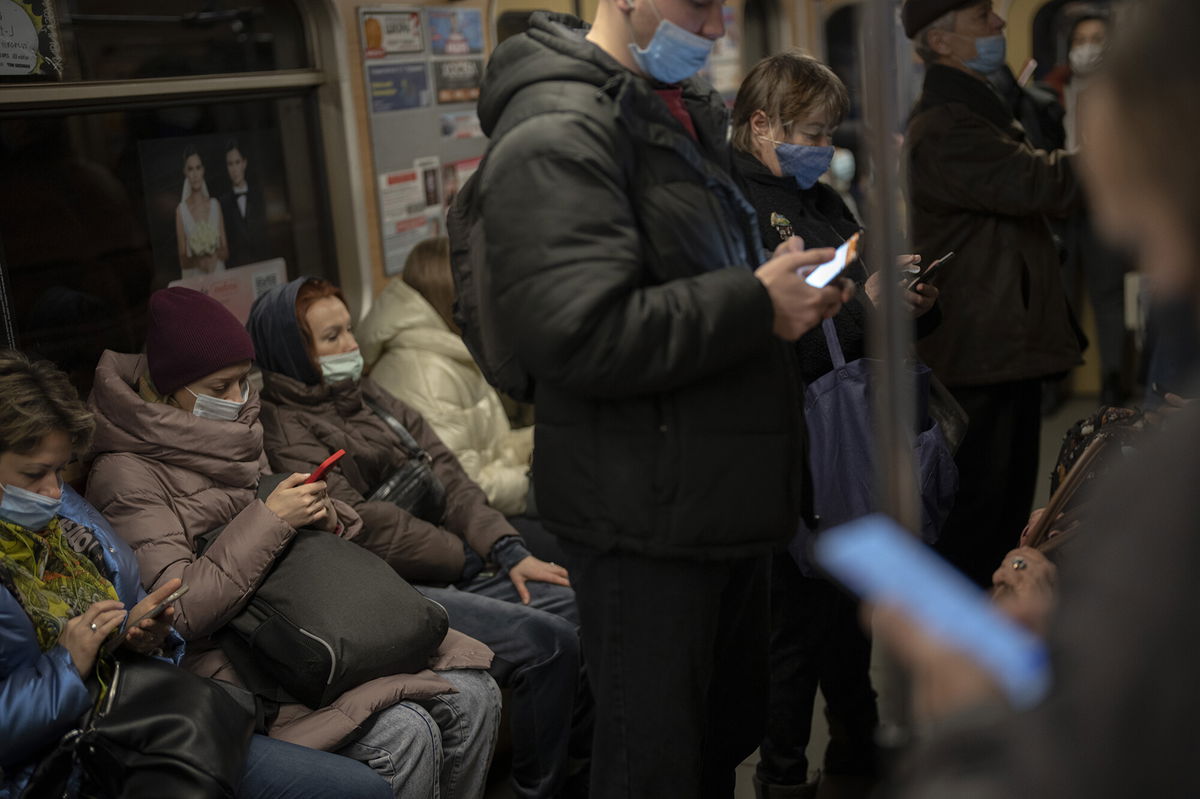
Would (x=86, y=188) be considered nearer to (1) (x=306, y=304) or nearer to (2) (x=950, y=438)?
(1) (x=306, y=304)

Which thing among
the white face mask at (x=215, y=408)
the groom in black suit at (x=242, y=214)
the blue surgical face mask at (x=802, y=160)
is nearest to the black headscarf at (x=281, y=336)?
the white face mask at (x=215, y=408)

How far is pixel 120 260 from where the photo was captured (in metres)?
3.75

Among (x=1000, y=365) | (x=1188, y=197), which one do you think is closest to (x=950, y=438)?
(x=1000, y=365)

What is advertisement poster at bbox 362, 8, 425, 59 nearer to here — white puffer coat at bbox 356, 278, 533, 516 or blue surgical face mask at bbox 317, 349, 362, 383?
white puffer coat at bbox 356, 278, 533, 516

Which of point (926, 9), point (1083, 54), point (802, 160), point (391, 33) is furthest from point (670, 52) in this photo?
point (1083, 54)

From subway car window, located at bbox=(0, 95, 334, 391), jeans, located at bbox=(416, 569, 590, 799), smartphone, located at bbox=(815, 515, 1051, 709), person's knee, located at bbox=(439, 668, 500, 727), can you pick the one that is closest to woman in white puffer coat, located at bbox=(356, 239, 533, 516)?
subway car window, located at bbox=(0, 95, 334, 391)

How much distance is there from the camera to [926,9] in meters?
3.84

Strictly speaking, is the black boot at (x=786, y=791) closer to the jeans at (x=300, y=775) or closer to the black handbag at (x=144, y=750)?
the jeans at (x=300, y=775)

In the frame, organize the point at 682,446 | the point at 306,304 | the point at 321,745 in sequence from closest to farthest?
the point at 682,446, the point at 321,745, the point at 306,304

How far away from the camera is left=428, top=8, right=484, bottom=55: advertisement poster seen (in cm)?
497

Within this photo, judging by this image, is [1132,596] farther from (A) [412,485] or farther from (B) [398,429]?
(B) [398,429]

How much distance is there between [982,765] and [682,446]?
1.07m

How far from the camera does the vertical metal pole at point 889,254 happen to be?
1.49m

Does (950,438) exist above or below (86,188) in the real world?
below
